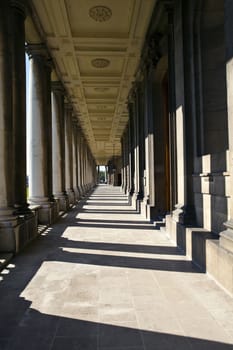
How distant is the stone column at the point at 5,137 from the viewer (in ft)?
30.2

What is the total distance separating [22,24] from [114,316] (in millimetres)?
10407

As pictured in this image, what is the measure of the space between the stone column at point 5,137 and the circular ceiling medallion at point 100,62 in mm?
9985

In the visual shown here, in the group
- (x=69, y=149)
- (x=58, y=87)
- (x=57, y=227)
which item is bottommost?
(x=57, y=227)

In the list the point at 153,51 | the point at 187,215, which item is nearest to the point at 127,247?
the point at 187,215

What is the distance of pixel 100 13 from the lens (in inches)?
545

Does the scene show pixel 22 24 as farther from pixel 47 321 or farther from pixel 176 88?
pixel 47 321

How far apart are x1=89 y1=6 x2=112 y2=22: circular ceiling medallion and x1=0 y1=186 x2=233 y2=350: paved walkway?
9760 mm

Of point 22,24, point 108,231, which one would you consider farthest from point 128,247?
point 22,24

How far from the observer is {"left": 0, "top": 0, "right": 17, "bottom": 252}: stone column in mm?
9219

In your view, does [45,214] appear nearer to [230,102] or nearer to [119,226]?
[119,226]

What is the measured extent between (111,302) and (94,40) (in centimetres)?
1406

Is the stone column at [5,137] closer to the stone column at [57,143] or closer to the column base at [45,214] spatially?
the column base at [45,214]

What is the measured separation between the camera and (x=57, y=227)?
14.3m

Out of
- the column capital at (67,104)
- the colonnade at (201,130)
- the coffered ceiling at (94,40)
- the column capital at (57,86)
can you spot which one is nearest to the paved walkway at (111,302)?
the colonnade at (201,130)
